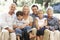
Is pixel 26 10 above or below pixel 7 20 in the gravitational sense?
above

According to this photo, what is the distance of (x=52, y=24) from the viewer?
156cm

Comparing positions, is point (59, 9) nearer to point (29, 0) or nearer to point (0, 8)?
point (29, 0)

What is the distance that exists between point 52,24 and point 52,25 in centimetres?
1

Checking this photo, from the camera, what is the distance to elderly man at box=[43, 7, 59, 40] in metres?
1.55

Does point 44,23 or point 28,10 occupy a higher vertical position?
point 28,10

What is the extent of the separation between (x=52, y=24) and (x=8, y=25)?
0.49 meters

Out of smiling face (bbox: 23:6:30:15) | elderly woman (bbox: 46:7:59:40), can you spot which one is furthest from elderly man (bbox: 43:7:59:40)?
smiling face (bbox: 23:6:30:15)

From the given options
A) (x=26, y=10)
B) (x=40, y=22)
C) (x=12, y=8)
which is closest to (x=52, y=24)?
(x=40, y=22)

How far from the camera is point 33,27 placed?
155 cm

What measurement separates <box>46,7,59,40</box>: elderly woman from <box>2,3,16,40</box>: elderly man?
15.8 inches

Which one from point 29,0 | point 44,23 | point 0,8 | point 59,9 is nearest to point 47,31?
point 44,23

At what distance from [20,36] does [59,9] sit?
53cm

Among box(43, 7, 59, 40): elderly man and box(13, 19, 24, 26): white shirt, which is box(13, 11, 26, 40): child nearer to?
box(13, 19, 24, 26): white shirt

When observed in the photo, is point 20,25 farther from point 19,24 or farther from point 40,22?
point 40,22
